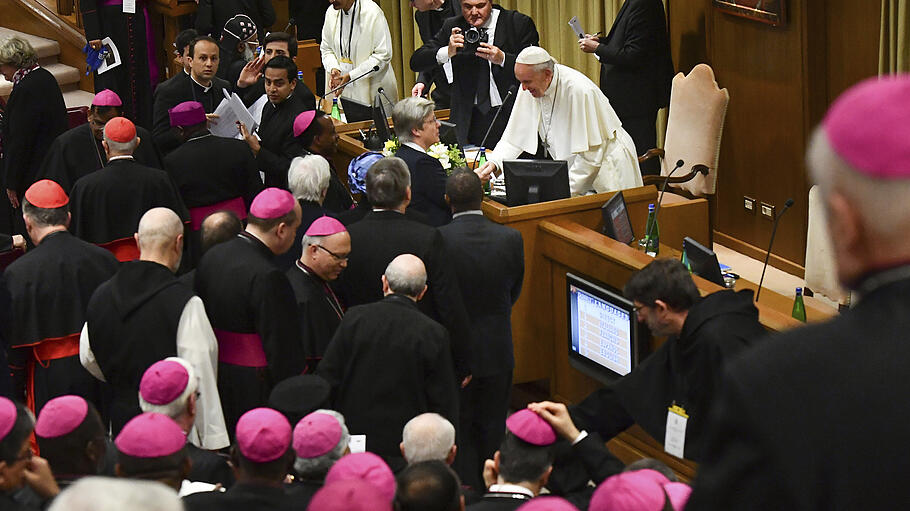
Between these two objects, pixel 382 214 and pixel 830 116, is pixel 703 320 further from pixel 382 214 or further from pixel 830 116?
pixel 830 116

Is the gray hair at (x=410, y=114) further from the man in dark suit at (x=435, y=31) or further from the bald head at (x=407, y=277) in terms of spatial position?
the man in dark suit at (x=435, y=31)

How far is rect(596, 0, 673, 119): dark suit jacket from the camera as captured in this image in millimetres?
8109

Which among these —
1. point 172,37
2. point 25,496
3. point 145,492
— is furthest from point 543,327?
point 172,37

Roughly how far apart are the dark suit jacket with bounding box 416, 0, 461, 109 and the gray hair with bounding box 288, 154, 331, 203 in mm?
3039

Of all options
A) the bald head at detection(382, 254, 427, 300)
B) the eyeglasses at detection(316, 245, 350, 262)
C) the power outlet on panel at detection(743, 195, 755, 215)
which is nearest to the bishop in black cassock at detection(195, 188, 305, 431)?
the eyeglasses at detection(316, 245, 350, 262)

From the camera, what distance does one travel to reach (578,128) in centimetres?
653

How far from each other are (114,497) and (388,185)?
334 centimetres

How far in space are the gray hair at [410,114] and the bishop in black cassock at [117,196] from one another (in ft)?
3.81

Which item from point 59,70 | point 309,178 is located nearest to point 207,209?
point 309,178

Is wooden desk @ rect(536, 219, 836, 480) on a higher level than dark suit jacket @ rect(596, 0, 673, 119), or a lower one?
lower

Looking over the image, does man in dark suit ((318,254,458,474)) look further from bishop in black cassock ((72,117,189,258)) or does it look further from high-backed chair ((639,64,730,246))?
high-backed chair ((639,64,730,246))

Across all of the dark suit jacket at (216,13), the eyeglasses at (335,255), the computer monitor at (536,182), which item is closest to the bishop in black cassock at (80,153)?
the computer monitor at (536,182)

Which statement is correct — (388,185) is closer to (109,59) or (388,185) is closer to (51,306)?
(51,306)

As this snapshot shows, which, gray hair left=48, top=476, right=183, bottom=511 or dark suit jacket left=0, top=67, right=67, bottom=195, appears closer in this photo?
gray hair left=48, top=476, right=183, bottom=511
